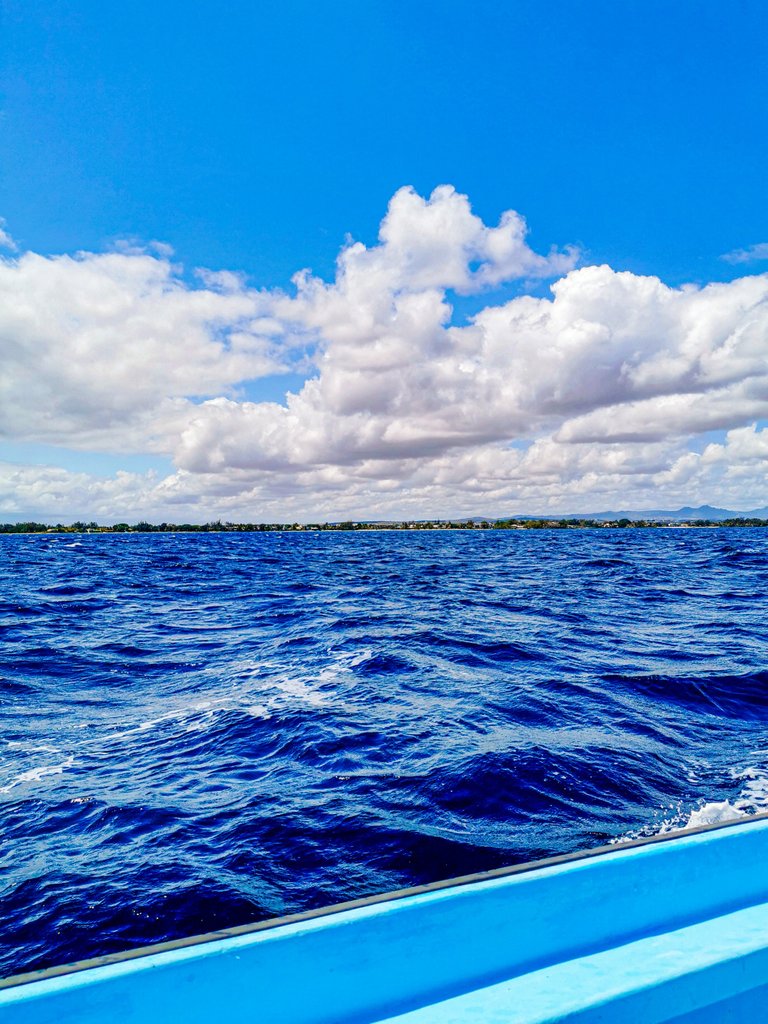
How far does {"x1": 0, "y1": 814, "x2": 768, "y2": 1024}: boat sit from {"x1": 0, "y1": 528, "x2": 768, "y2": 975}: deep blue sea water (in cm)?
279

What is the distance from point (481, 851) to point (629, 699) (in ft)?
18.5

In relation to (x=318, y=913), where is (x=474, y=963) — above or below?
below

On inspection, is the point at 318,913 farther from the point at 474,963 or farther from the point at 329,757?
the point at 329,757

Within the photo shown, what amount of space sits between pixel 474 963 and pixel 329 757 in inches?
223

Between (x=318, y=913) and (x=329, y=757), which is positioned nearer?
(x=318, y=913)

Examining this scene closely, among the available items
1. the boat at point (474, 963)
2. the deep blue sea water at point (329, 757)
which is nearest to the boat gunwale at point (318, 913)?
the boat at point (474, 963)

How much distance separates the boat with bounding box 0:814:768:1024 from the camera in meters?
2.17

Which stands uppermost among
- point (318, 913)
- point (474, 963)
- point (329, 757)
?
point (318, 913)

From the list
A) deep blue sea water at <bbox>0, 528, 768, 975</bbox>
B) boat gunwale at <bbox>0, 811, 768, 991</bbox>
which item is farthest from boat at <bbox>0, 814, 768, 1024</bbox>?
deep blue sea water at <bbox>0, 528, 768, 975</bbox>

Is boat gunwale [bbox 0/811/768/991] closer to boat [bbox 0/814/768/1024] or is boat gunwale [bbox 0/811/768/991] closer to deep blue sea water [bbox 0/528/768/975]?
boat [bbox 0/814/768/1024]

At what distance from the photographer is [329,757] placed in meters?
7.85

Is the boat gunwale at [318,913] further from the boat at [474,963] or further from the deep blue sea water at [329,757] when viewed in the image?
the deep blue sea water at [329,757]

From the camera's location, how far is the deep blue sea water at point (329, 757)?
204 inches

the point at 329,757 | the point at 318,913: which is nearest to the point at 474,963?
the point at 318,913
